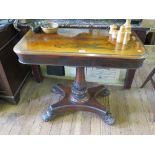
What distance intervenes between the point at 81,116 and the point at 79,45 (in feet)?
2.51

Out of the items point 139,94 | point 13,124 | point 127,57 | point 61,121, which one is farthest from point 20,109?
point 139,94

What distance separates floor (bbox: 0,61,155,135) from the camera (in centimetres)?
153

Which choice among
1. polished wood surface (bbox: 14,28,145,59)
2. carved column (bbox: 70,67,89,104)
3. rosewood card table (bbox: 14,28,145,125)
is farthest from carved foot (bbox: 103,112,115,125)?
polished wood surface (bbox: 14,28,145,59)

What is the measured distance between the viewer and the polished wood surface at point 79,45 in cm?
116

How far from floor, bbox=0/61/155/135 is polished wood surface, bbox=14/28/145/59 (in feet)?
2.44

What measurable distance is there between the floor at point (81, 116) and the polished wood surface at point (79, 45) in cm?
74

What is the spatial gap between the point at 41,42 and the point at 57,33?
0.21 meters

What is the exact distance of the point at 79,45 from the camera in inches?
48.9

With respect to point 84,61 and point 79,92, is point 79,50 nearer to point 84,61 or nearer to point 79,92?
point 84,61

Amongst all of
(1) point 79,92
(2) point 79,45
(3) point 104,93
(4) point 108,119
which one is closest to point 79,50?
(2) point 79,45

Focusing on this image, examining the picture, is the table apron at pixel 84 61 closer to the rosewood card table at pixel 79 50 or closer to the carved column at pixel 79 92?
the rosewood card table at pixel 79 50

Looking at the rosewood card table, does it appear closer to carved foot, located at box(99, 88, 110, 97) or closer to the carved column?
the carved column

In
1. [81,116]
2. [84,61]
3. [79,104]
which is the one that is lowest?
[81,116]
